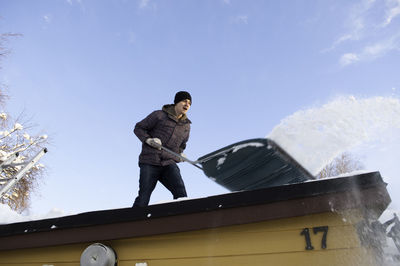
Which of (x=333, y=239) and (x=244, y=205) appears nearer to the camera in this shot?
(x=333, y=239)

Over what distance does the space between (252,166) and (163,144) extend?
1.10m

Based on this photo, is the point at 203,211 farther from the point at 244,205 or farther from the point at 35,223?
the point at 35,223

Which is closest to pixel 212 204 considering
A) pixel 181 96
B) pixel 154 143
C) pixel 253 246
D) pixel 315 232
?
pixel 253 246

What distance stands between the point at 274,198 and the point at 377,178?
1.78ft

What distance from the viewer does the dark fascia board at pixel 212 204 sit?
1.60 m

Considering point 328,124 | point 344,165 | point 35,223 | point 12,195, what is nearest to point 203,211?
point 328,124

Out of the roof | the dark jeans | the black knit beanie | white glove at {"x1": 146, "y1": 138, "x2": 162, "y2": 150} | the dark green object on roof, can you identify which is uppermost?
the black knit beanie

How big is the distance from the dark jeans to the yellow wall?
2.28ft

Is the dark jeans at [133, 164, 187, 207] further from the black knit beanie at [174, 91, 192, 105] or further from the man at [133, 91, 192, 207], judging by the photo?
the black knit beanie at [174, 91, 192, 105]

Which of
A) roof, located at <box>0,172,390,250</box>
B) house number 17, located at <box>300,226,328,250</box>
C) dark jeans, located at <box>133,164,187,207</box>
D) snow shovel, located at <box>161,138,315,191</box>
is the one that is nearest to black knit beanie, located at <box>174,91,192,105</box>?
dark jeans, located at <box>133,164,187,207</box>

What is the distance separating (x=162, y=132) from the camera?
3.12 meters

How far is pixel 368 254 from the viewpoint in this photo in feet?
5.16

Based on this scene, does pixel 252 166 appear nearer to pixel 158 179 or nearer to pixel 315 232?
pixel 315 232

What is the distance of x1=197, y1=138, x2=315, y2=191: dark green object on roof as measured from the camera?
2197 millimetres
